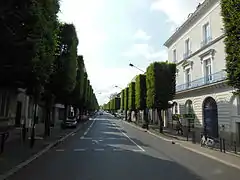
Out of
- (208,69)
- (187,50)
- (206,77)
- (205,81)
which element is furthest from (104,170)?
(187,50)

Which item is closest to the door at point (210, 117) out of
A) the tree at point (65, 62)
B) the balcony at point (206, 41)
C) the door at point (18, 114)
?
the balcony at point (206, 41)

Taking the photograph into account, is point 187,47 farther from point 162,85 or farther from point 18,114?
point 18,114

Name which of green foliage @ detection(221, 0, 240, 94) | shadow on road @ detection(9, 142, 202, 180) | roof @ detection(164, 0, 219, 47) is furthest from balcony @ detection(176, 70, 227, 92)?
shadow on road @ detection(9, 142, 202, 180)

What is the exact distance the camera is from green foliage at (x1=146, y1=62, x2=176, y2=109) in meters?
34.9

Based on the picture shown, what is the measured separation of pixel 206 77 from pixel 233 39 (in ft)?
62.0

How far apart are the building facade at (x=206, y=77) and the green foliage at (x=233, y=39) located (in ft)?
32.9

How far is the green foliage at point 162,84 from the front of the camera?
114ft

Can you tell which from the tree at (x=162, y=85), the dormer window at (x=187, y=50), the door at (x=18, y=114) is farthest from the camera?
the dormer window at (x=187, y=50)

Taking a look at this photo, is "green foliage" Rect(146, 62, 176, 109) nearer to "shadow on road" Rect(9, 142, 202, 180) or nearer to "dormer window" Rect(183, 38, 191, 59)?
"dormer window" Rect(183, 38, 191, 59)

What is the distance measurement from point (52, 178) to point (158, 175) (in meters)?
3.45

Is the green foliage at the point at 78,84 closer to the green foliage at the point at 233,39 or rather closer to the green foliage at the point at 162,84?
the green foliage at the point at 162,84

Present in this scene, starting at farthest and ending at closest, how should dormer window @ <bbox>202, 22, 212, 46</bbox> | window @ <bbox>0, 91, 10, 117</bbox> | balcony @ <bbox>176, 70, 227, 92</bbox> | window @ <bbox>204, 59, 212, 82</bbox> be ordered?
dormer window @ <bbox>202, 22, 212, 46</bbox>, window @ <bbox>204, 59, 212, 82</bbox>, balcony @ <bbox>176, 70, 227, 92</bbox>, window @ <bbox>0, 91, 10, 117</bbox>

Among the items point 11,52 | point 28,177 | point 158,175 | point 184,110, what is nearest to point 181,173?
point 158,175

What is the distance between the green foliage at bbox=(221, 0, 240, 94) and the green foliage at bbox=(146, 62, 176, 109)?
65.9 feet
